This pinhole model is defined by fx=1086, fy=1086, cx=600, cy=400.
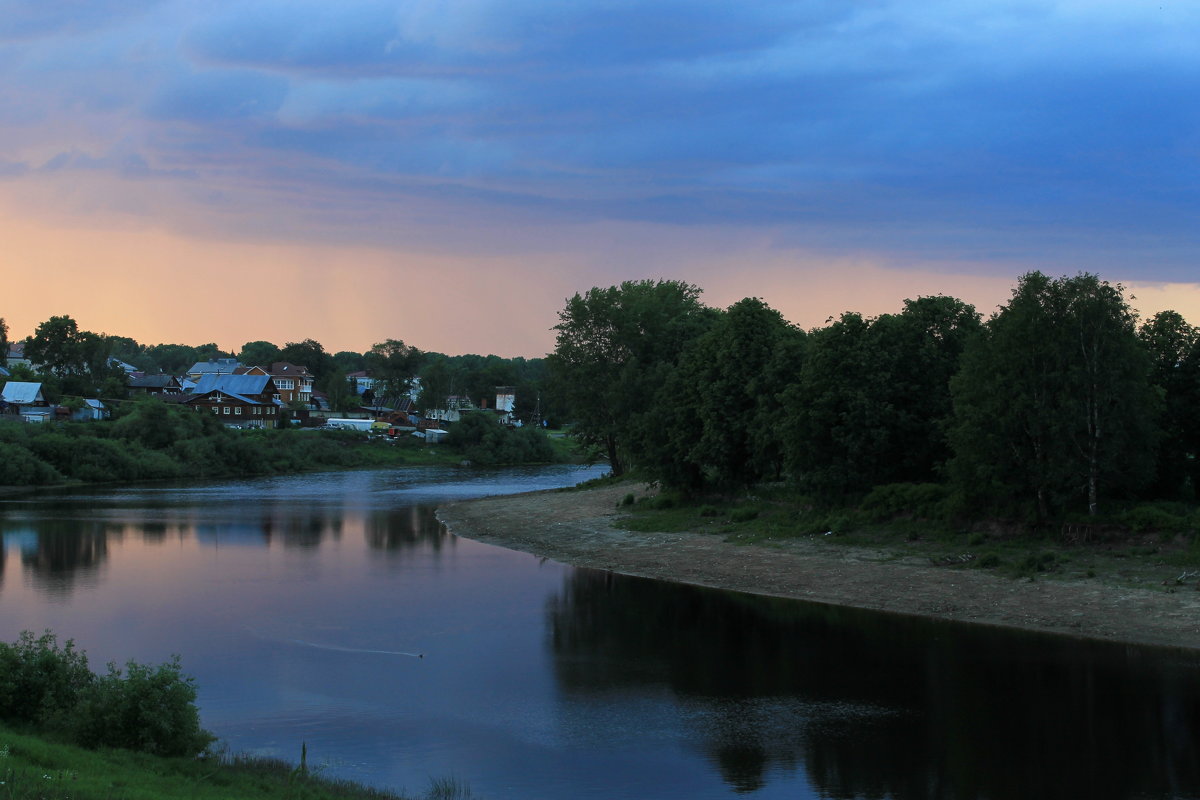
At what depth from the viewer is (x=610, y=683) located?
1001 inches

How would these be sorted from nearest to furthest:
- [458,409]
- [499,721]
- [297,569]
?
[499,721] → [297,569] → [458,409]

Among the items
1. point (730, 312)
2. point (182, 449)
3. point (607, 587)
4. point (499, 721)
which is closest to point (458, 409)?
point (182, 449)

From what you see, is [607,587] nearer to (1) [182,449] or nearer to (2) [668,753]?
(2) [668,753]

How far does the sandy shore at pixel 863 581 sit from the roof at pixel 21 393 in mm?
68276

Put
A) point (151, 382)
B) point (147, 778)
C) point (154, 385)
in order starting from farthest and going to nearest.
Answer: point (151, 382), point (154, 385), point (147, 778)

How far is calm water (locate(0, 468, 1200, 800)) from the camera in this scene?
19.4m

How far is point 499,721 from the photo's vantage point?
22.4 meters

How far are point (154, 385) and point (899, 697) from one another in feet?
431

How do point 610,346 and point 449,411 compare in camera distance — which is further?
point 449,411

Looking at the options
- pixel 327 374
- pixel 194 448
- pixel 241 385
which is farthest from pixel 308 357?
pixel 194 448

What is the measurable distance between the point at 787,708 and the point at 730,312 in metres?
32.6

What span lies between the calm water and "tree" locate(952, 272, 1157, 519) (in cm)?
804

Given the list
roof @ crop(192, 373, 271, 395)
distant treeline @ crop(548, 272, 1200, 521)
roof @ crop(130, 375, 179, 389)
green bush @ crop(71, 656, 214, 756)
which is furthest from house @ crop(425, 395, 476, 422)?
green bush @ crop(71, 656, 214, 756)

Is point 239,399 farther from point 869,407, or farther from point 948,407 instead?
point 948,407
